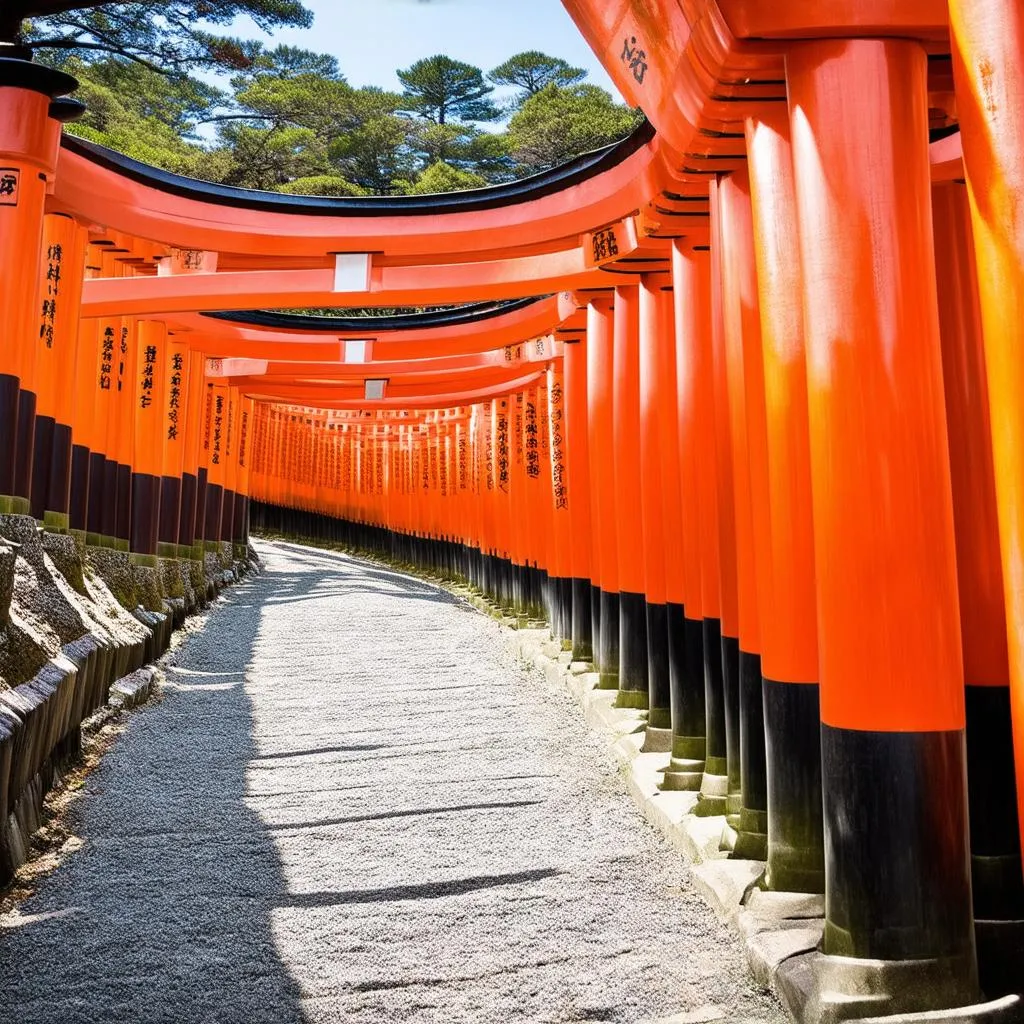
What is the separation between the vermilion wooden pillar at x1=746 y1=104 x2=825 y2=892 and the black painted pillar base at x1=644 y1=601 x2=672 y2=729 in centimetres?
296

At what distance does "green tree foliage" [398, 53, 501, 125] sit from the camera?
40500mm

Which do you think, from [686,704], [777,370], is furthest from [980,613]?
[686,704]

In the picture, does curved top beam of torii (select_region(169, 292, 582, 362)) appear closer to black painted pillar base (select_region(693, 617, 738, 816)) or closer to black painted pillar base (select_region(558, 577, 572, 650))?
black painted pillar base (select_region(558, 577, 572, 650))

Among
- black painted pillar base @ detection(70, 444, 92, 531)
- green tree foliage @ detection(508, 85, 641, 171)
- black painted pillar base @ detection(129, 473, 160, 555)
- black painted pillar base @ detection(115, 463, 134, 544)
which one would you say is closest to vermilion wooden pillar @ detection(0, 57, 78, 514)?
black painted pillar base @ detection(70, 444, 92, 531)

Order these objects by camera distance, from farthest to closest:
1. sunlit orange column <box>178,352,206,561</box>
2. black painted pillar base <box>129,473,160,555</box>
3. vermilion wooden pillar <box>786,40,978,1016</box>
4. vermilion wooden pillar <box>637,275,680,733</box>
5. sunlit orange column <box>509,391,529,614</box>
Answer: sunlit orange column <box>509,391,529,614</box> → sunlit orange column <box>178,352,206,561</box> → black painted pillar base <box>129,473,160,555</box> → vermilion wooden pillar <box>637,275,680,733</box> → vermilion wooden pillar <box>786,40,978,1016</box>

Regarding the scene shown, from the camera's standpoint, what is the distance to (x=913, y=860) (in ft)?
10.4

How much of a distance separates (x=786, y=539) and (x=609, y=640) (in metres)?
5.63

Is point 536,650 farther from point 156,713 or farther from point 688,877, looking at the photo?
point 688,877

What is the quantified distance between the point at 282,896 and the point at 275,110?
35810mm

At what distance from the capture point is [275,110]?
1398 inches

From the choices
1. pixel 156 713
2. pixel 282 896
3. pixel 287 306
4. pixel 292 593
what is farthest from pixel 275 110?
pixel 282 896

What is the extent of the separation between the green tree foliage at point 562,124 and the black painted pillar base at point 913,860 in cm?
2953

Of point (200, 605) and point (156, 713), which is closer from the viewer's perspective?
point (156, 713)

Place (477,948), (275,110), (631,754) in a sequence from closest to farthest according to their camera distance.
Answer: (477,948) → (631,754) → (275,110)
